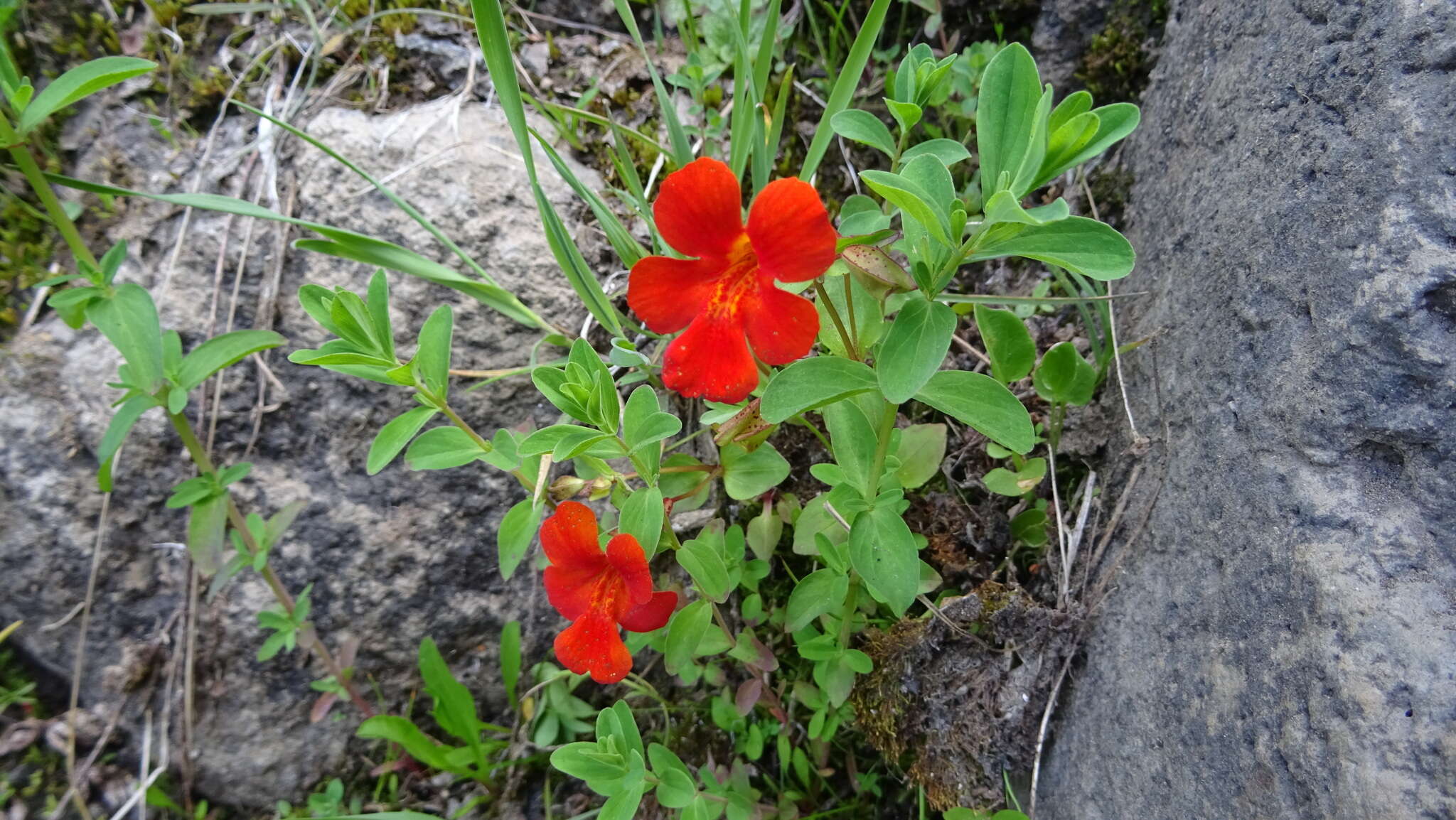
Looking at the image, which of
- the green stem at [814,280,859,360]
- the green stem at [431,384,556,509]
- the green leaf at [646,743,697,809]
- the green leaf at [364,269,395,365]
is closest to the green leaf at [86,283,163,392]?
the green leaf at [364,269,395,365]

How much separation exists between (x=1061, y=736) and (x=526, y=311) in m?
1.48

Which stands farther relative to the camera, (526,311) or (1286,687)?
(526,311)

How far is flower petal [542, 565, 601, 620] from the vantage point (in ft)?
4.59

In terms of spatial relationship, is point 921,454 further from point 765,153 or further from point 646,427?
point 765,153

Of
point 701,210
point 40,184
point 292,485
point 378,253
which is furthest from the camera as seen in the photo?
point 292,485

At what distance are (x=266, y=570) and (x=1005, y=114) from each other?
189 centimetres

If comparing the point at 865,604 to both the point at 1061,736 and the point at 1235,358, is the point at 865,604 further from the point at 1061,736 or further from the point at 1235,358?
the point at 1235,358

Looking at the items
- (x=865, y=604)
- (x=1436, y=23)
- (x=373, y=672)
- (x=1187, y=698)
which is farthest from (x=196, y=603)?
(x=1436, y=23)

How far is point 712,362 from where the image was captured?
124cm

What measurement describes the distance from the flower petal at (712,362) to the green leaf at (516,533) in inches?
18.6

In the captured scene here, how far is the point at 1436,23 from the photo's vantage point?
3.45 feet

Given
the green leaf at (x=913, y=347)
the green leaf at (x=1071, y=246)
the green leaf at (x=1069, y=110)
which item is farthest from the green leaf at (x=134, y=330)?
the green leaf at (x=1069, y=110)

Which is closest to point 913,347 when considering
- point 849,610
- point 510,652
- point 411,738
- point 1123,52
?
point 849,610

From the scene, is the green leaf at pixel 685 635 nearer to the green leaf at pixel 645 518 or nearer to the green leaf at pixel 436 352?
the green leaf at pixel 645 518
